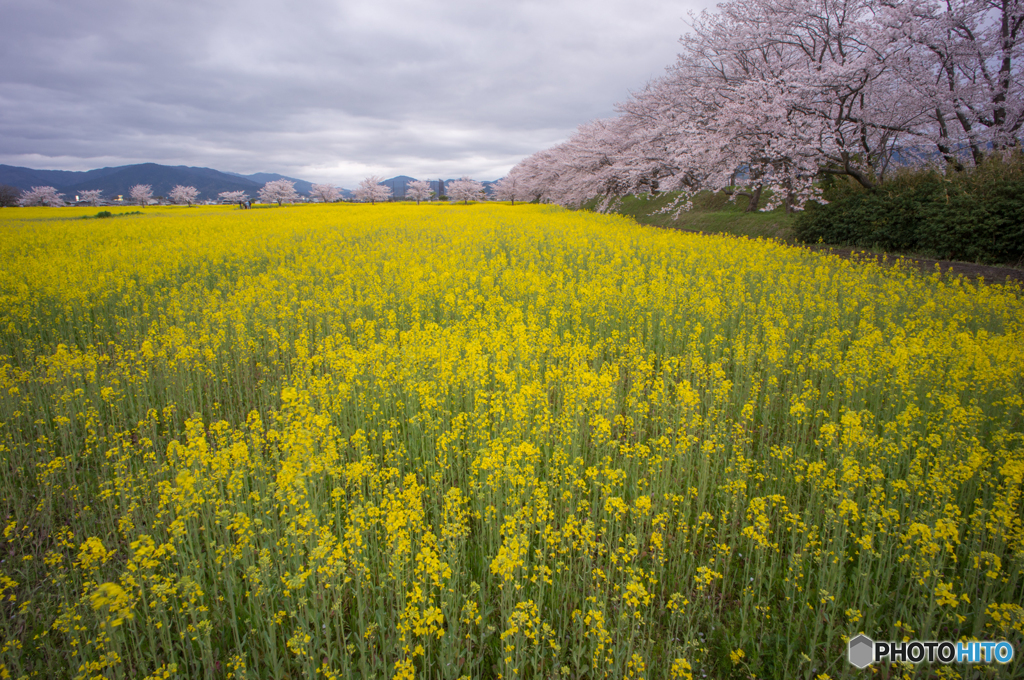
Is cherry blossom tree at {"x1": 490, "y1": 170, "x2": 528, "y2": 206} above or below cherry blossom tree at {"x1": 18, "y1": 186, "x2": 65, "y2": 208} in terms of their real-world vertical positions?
above

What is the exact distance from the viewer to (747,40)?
25.1 metres

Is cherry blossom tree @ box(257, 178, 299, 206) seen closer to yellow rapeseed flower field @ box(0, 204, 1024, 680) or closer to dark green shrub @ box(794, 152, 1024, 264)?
yellow rapeseed flower field @ box(0, 204, 1024, 680)

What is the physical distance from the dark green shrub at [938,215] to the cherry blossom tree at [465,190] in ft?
339

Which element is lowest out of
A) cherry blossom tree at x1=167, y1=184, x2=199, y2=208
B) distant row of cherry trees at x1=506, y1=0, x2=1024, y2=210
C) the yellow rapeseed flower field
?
the yellow rapeseed flower field

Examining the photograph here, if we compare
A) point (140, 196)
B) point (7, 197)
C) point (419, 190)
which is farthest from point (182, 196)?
point (419, 190)

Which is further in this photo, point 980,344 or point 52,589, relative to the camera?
point 980,344

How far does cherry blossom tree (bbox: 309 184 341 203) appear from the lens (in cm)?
11600

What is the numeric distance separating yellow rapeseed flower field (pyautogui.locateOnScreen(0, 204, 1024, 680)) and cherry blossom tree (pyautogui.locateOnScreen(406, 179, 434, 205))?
11052cm

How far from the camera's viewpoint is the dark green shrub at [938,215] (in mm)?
13930

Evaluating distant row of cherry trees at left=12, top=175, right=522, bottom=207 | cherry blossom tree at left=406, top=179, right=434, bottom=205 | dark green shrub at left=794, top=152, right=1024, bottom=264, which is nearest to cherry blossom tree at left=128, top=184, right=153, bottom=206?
distant row of cherry trees at left=12, top=175, right=522, bottom=207

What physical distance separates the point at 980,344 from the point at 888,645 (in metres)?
5.69

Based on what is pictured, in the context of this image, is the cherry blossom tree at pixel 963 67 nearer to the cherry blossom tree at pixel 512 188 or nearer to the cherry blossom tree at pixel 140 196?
the cherry blossom tree at pixel 512 188

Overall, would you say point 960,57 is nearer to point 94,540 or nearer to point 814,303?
point 814,303

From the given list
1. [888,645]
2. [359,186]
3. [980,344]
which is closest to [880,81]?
[980,344]
